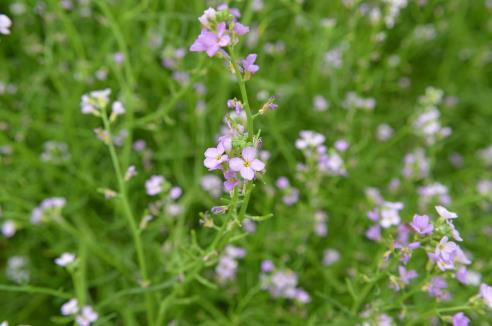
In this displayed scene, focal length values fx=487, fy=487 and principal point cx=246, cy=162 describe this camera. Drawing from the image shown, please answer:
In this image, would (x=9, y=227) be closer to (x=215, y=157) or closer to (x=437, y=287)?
(x=215, y=157)

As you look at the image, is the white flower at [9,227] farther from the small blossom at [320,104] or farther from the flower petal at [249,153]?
the small blossom at [320,104]

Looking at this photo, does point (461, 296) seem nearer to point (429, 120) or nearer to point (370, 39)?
point (429, 120)

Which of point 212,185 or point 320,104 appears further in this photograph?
point 320,104

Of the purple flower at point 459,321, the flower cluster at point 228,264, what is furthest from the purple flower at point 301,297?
the purple flower at point 459,321

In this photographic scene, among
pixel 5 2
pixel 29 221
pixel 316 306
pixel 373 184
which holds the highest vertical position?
pixel 5 2

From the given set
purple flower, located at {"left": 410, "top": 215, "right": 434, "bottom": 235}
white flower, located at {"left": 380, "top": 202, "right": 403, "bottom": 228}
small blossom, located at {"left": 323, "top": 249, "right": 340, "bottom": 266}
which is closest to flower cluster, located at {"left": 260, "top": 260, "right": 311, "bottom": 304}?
small blossom, located at {"left": 323, "top": 249, "right": 340, "bottom": 266}

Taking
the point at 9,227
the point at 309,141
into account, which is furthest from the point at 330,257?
the point at 9,227

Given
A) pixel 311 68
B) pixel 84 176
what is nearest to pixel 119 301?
pixel 84 176
